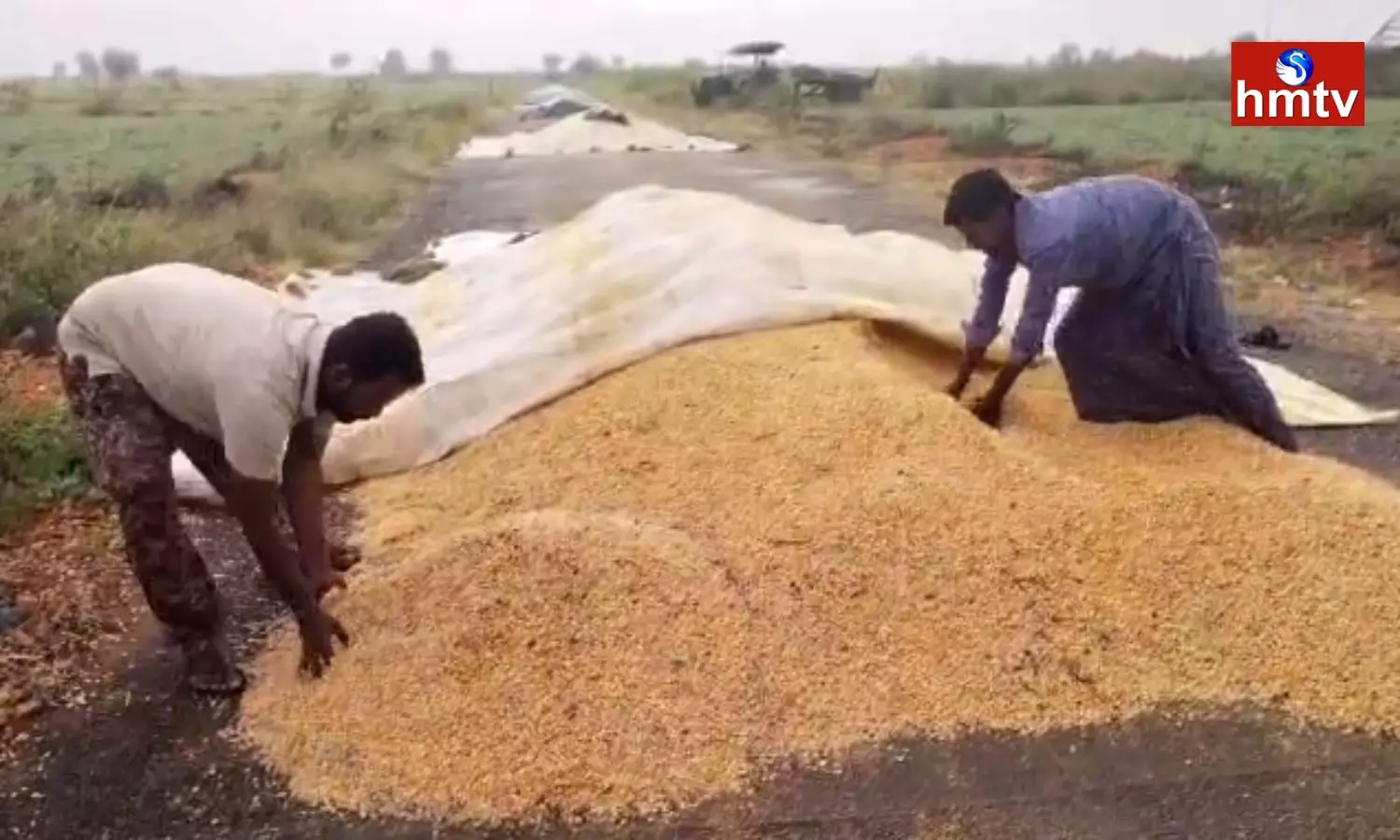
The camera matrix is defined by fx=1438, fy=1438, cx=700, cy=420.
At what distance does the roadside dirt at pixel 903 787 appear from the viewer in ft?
8.88

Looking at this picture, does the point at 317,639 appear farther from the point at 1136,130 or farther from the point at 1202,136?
the point at 1136,130

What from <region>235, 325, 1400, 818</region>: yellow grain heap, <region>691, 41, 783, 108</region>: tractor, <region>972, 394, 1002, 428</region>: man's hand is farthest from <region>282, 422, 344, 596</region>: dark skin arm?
<region>691, 41, 783, 108</region>: tractor

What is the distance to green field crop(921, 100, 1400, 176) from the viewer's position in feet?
46.1

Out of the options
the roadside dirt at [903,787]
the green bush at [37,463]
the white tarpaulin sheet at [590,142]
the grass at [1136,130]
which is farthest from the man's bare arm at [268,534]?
the white tarpaulin sheet at [590,142]

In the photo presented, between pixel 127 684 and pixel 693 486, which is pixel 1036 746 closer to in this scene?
pixel 693 486

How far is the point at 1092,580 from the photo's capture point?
3.40 metres

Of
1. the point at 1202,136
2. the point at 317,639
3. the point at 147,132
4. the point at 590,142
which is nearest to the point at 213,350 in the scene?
the point at 317,639

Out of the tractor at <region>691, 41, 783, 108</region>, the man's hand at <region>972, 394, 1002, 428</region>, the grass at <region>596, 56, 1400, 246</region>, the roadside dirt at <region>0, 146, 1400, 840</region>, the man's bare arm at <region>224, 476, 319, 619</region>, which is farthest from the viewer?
the tractor at <region>691, 41, 783, 108</region>

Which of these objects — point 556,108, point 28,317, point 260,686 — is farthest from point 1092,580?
point 556,108

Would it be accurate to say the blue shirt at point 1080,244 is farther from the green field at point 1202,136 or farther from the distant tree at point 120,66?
the distant tree at point 120,66

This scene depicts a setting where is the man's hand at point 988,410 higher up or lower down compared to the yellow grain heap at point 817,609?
higher up

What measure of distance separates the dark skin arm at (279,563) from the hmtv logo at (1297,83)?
13.1 m

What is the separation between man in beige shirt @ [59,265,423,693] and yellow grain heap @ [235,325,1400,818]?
0.73 feet

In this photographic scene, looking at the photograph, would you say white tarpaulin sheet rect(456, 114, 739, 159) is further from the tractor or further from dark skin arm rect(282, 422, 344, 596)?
dark skin arm rect(282, 422, 344, 596)
